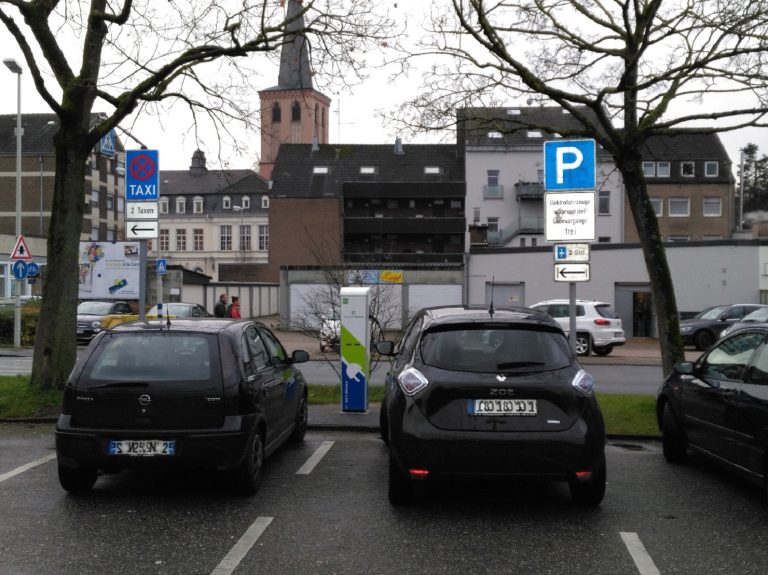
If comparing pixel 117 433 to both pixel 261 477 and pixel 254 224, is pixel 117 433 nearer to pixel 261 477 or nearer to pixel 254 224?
pixel 261 477

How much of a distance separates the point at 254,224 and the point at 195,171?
1223 centimetres

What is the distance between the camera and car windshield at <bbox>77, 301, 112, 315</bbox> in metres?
30.3

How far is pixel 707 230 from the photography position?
203 ft

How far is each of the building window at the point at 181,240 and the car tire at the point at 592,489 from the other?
101578mm

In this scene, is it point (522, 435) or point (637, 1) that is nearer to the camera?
point (522, 435)

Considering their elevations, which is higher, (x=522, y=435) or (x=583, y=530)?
(x=522, y=435)

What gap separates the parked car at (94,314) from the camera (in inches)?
1101

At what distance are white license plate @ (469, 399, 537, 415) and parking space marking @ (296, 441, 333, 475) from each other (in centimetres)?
241

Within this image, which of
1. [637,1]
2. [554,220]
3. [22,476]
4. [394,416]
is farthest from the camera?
[637,1]

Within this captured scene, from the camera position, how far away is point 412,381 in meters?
6.30

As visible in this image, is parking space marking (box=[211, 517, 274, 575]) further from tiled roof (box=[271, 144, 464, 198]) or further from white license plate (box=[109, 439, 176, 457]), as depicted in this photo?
tiled roof (box=[271, 144, 464, 198])

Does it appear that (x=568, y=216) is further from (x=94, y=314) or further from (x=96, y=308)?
(x=96, y=308)

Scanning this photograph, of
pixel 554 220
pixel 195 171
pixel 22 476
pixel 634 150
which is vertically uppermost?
pixel 195 171

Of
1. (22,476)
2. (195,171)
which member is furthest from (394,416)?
(195,171)
